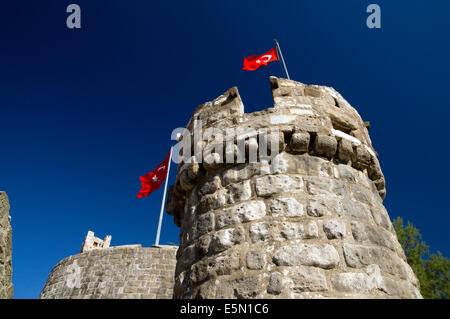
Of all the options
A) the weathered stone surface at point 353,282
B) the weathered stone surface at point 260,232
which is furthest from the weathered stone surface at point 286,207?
the weathered stone surface at point 353,282

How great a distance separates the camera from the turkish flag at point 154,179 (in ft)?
39.6

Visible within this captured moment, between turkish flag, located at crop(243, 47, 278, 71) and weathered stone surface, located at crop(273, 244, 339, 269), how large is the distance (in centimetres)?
551

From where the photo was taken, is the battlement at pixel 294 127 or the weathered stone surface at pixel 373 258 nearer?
the weathered stone surface at pixel 373 258

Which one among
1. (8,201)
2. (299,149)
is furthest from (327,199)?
(8,201)

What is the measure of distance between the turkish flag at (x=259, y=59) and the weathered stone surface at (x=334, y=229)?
528 cm

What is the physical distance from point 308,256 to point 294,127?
1376 mm

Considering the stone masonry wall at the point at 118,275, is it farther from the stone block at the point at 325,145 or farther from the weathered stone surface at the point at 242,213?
the stone block at the point at 325,145

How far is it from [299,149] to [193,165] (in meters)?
1.26

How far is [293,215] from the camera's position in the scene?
2521 millimetres

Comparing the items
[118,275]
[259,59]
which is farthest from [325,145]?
[118,275]

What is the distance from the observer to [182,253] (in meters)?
3.10

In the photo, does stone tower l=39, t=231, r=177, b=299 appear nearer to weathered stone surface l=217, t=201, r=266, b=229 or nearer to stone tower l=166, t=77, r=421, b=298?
stone tower l=166, t=77, r=421, b=298

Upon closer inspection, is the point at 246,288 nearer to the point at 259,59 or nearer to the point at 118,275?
the point at 259,59
